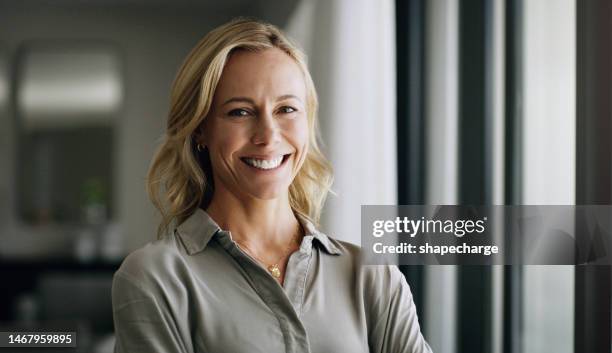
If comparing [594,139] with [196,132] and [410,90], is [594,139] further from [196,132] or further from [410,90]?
[196,132]

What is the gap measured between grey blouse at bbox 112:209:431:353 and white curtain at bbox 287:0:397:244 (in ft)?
0.33

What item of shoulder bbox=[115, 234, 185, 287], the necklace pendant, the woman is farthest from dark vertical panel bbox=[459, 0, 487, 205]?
A: shoulder bbox=[115, 234, 185, 287]

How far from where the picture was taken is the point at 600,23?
937mm

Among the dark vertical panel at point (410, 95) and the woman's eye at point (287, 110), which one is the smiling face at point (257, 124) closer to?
the woman's eye at point (287, 110)

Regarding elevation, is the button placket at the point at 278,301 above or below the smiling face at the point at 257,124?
below

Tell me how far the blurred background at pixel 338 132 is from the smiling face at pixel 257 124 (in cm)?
10

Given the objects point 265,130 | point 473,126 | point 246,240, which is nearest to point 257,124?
point 265,130

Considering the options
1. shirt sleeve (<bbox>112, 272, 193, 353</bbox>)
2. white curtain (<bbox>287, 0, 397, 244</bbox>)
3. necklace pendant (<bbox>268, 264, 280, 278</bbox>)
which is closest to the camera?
shirt sleeve (<bbox>112, 272, 193, 353</bbox>)

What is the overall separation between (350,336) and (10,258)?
55 cm

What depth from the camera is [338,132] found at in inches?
40.8

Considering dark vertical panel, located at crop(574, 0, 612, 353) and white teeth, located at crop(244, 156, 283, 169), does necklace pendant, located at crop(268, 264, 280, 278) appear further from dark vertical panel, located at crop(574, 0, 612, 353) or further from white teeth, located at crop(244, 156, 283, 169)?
dark vertical panel, located at crop(574, 0, 612, 353)

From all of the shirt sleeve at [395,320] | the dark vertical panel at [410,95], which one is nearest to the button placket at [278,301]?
the shirt sleeve at [395,320]

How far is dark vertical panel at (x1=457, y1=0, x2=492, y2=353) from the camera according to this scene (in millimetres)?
1062

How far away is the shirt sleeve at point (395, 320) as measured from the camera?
92 cm
